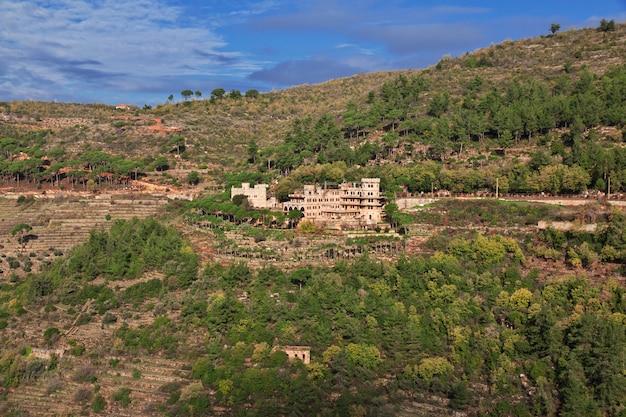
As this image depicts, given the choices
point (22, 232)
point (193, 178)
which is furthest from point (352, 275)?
point (193, 178)

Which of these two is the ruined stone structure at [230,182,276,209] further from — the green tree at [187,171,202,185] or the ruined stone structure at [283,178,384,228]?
the green tree at [187,171,202,185]

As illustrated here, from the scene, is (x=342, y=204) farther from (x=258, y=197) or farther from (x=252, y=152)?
(x=252, y=152)

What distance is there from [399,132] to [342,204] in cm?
1581

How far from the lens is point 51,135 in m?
71.2

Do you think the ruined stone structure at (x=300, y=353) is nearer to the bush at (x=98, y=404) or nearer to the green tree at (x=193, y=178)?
the bush at (x=98, y=404)

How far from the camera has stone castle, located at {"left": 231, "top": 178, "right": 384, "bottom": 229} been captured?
42125mm

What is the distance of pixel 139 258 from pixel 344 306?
14262 millimetres

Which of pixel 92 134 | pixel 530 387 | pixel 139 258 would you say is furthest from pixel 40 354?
pixel 92 134

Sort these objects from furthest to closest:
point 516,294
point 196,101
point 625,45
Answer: point 196,101, point 625,45, point 516,294

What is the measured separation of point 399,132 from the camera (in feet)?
185

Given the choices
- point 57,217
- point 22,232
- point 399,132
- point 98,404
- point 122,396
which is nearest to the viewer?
point 98,404

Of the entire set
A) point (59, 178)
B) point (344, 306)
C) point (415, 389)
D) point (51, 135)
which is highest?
point (51, 135)

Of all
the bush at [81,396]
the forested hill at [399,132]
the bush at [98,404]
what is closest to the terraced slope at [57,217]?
the forested hill at [399,132]

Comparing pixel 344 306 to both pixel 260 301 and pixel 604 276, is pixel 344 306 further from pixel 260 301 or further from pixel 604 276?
pixel 604 276
